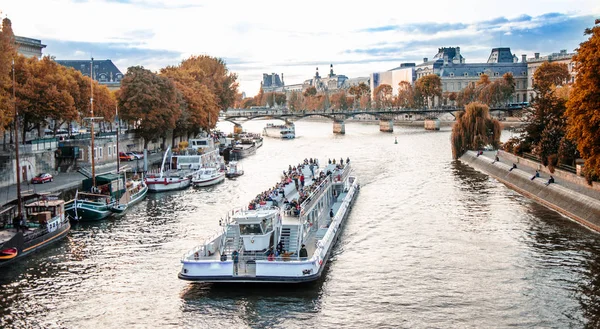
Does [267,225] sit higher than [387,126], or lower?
lower

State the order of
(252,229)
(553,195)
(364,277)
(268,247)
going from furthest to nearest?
(553,195) → (364,277) → (268,247) → (252,229)

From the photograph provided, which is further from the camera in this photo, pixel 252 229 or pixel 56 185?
pixel 56 185

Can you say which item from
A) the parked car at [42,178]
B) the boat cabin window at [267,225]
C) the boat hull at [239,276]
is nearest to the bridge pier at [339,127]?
the parked car at [42,178]

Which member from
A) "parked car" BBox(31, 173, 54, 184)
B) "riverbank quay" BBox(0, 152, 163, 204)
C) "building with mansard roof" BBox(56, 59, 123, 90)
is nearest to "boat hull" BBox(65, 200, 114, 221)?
"riverbank quay" BBox(0, 152, 163, 204)

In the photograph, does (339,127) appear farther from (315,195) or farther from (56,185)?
(315,195)

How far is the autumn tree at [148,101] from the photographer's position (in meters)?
77.0

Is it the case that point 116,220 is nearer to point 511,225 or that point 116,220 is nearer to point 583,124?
point 511,225

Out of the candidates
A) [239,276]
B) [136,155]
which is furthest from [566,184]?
[136,155]

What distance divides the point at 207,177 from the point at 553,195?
29.5 m

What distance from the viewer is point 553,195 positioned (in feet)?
153

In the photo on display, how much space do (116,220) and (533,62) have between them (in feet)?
540

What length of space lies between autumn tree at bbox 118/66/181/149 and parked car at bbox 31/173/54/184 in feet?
74.5

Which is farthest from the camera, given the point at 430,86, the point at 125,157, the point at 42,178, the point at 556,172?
the point at 430,86

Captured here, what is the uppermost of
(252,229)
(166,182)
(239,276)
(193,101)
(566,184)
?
(193,101)
